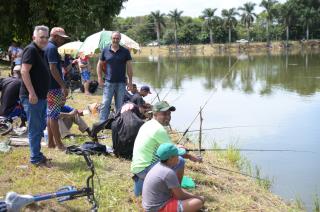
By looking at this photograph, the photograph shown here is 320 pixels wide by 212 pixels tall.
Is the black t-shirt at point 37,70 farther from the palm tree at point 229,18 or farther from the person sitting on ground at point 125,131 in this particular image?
the palm tree at point 229,18

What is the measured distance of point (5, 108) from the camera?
7.33 meters

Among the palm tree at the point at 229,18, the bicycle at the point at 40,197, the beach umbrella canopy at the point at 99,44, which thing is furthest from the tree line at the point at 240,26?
the bicycle at the point at 40,197

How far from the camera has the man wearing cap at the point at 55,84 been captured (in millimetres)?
6070

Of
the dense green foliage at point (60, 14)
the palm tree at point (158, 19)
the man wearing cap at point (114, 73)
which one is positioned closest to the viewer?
the man wearing cap at point (114, 73)

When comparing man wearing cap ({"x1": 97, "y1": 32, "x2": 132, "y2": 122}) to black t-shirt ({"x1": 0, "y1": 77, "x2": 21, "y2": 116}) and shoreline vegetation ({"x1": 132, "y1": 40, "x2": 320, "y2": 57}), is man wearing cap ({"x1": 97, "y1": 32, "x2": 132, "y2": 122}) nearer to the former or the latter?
black t-shirt ({"x1": 0, "y1": 77, "x2": 21, "y2": 116})

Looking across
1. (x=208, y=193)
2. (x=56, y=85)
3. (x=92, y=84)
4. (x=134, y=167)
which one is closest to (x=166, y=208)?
(x=134, y=167)

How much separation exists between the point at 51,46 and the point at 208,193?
9.10ft

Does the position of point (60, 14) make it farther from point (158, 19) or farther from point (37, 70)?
point (158, 19)

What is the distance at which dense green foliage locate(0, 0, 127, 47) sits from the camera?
18578mm

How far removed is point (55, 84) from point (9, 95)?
1.46 m

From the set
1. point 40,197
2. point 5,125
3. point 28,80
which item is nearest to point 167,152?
point 40,197

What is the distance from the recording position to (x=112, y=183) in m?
5.20

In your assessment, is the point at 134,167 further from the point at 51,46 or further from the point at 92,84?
the point at 92,84

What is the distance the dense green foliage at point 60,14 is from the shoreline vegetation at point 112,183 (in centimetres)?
1244
